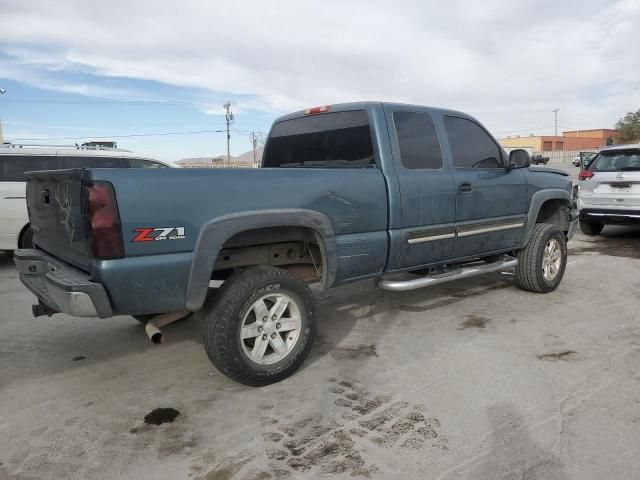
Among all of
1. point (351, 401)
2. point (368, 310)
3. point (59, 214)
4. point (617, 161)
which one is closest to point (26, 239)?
point (59, 214)

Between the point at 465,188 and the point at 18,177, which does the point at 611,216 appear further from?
the point at 18,177

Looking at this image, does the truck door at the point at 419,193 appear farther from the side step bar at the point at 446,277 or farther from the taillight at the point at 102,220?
the taillight at the point at 102,220

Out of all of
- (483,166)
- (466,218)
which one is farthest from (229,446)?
(483,166)

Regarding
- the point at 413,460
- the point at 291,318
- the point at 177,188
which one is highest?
the point at 177,188

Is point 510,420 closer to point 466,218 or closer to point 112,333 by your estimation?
point 466,218

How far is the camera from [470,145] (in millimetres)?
4887

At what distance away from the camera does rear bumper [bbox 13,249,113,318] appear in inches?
109

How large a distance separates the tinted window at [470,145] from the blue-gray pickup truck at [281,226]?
0.02 m

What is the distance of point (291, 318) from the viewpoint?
3.50 m

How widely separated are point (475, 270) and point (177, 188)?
3.06m

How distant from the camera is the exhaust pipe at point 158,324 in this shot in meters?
3.34

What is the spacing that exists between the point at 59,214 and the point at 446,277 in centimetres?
316

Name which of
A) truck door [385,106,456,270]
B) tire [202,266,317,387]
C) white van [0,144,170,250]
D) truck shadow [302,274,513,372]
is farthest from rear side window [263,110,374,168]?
white van [0,144,170,250]

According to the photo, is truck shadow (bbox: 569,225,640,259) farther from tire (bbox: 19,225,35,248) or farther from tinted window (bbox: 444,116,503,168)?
tire (bbox: 19,225,35,248)
